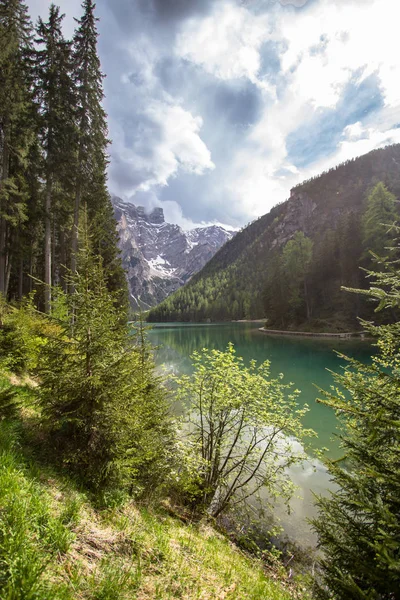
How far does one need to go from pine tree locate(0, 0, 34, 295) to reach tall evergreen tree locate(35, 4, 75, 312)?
2.91ft

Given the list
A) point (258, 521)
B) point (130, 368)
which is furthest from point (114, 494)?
point (258, 521)

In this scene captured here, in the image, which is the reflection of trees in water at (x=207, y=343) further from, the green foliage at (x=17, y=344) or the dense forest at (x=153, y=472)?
the dense forest at (x=153, y=472)

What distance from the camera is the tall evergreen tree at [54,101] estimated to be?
49.2 ft

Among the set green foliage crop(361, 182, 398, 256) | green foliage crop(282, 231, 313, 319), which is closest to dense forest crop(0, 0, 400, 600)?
green foliage crop(361, 182, 398, 256)

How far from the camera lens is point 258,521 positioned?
255 inches

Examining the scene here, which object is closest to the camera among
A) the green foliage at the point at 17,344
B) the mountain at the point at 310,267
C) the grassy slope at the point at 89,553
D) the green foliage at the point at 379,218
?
the grassy slope at the point at 89,553

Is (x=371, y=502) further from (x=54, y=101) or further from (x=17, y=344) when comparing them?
(x=54, y=101)

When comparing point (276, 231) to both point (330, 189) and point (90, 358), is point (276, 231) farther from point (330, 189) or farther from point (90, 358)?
point (90, 358)

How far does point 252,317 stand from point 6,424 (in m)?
111

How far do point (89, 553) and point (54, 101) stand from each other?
20.8 meters

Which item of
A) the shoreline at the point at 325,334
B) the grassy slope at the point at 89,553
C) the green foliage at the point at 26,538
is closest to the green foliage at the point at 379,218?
the shoreline at the point at 325,334

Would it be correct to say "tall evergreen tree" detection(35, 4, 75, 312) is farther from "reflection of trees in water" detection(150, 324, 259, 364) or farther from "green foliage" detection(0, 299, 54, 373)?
"reflection of trees in water" detection(150, 324, 259, 364)

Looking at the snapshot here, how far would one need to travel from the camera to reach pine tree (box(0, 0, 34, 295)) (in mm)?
15367

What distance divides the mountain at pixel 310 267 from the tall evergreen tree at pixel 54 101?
38635mm
